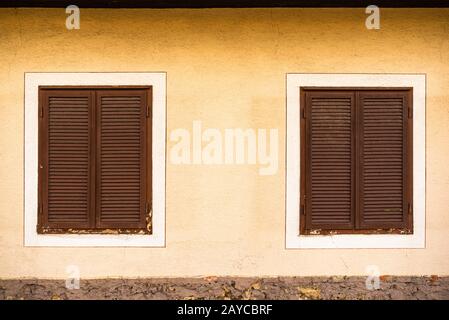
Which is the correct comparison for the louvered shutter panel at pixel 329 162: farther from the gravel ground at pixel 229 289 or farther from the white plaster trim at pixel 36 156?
the white plaster trim at pixel 36 156

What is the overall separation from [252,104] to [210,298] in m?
2.06

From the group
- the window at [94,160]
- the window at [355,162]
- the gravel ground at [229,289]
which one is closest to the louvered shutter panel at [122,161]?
the window at [94,160]

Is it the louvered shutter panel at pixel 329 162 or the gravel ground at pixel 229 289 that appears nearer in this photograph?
the gravel ground at pixel 229 289

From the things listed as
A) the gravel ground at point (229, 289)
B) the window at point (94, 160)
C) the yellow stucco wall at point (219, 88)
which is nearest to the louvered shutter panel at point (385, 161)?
the yellow stucco wall at point (219, 88)

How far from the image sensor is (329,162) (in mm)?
4957

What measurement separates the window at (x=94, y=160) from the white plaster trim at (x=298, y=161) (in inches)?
58.7

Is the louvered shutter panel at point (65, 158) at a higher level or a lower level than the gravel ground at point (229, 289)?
higher

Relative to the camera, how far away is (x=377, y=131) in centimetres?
493

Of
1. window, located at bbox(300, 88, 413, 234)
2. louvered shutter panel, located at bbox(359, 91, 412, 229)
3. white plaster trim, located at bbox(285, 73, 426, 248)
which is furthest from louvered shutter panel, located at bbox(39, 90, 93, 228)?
louvered shutter panel, located at bbox(359, 91, 412, 229)

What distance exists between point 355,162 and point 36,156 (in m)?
3.36

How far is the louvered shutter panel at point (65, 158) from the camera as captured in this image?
4.89 meters

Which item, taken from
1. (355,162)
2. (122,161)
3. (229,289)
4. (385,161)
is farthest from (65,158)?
(385,161)

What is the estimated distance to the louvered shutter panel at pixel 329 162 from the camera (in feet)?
16.2
